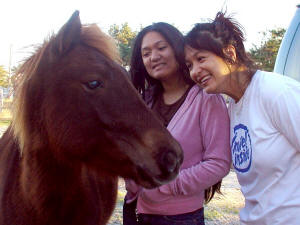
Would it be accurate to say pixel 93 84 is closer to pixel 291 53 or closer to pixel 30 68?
pixel 30 68

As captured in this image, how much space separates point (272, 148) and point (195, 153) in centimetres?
53

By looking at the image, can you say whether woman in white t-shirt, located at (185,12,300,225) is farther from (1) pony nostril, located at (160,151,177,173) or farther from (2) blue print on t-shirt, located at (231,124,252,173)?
(1) pony nostril, located at (160,151,177,173)

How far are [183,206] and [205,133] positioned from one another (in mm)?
505

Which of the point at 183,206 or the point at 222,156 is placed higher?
the point at 222,156

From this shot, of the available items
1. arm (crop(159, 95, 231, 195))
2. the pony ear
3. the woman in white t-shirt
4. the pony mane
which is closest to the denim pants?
arm (crop(159, 95, 231, 195))

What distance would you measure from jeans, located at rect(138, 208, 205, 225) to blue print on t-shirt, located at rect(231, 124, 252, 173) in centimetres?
45

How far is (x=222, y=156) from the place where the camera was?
2.11 metres

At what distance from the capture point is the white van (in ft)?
11.5

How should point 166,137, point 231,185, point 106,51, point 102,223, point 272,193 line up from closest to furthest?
point 166,137
point 272,193
point 106,51
point 102,223
point 231,185

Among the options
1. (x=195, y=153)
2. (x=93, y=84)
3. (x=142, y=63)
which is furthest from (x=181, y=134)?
(x=142, y=63)

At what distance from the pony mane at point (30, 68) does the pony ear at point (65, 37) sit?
8 cm

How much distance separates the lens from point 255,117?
191 cm

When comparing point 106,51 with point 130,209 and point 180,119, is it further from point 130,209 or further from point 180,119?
point 130,209

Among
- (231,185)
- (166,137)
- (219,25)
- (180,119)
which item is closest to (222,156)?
(180,119)
